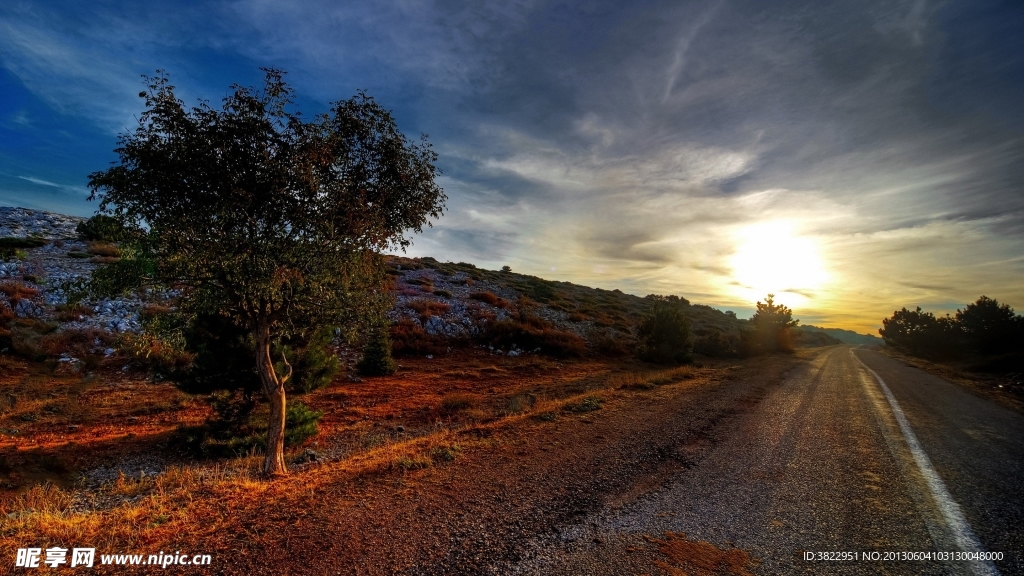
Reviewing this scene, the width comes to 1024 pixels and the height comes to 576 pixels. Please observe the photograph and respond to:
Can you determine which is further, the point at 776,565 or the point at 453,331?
the point at 453,331

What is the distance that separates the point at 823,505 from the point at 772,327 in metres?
52.1

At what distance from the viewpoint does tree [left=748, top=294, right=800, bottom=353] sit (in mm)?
48469

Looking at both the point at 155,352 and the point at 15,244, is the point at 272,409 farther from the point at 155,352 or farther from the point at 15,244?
the point at 15,244

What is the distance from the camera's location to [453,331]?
36.4 m

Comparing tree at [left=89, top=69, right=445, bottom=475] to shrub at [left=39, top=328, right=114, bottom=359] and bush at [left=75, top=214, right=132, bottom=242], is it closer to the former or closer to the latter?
bush at [left=75, top=214, right=132, bottom=242]

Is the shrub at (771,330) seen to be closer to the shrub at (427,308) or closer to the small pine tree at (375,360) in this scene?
the shrub at (427,308)

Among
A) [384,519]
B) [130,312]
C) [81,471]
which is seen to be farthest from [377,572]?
[130,312]

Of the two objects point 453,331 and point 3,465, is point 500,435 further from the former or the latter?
point 453,331

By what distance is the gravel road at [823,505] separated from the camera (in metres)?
4.66

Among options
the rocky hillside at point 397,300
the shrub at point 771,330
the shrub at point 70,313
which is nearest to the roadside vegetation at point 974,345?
the shrub at point 771,330

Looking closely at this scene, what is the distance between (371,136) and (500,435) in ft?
26.1

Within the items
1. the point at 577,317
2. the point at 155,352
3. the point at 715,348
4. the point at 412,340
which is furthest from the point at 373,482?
the point at 715,348

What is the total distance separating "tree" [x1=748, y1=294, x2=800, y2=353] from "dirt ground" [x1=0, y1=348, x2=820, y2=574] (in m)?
35.6

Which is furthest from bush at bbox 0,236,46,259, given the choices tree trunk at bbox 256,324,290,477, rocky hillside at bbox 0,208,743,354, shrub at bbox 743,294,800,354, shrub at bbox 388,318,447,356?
shrub at bbox 743,294,800,354
